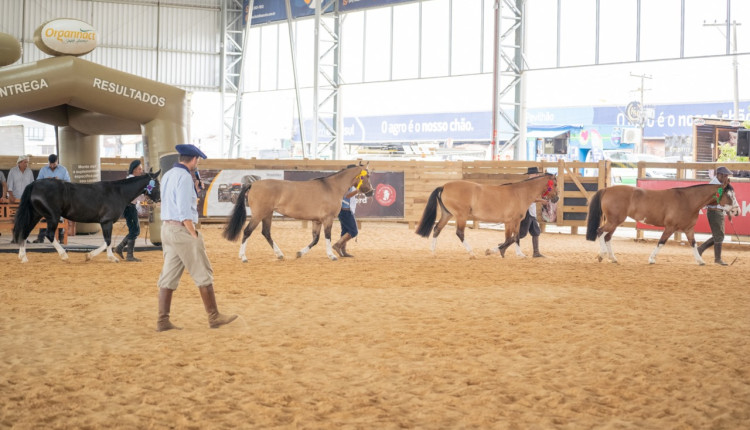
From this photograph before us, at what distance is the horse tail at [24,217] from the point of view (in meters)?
11.7

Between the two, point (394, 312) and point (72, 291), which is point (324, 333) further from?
point (72, 291)

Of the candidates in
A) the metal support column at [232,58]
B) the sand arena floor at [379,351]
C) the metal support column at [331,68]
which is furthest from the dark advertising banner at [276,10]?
the sand arena floor at [379,351]

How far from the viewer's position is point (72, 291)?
9.29 meters

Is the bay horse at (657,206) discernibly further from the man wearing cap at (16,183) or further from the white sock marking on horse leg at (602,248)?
the man wearing cap at (16,183)

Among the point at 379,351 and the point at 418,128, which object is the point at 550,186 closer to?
the point at 379,351

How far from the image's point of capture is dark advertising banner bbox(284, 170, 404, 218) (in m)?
20.0

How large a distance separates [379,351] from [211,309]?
1762 mm

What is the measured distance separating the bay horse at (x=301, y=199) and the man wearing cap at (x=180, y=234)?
18.3 ft

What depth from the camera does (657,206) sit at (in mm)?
A: 13125

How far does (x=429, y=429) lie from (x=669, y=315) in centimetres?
460

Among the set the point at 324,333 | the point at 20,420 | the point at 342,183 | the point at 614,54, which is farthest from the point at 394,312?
the point at 614,54

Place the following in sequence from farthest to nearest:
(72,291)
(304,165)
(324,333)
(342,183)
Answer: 1. (304,165)
2. (342,183)
3. (72,291)
4. (324,333)

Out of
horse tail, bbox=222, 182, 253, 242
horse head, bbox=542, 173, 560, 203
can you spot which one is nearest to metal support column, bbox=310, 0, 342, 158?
horse head, bbox=542, 173, 560, 203

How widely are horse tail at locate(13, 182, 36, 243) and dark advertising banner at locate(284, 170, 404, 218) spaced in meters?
8.63
